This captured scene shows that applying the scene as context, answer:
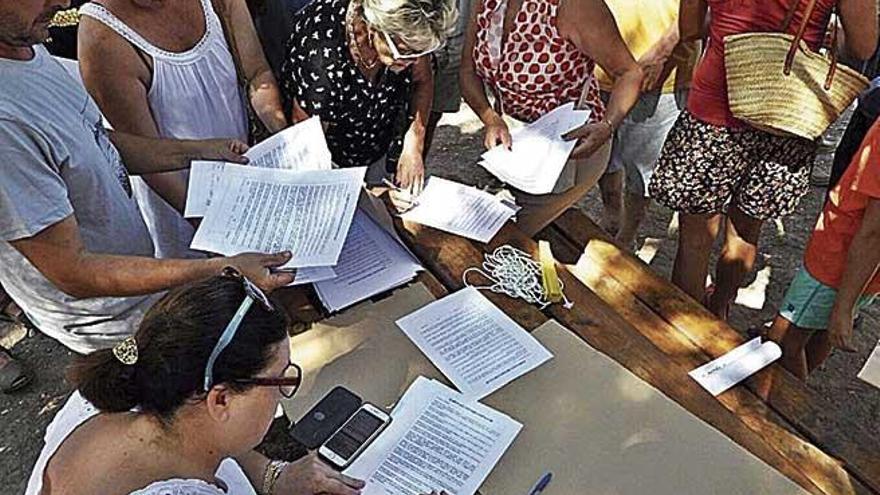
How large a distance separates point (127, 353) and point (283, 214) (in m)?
0.57

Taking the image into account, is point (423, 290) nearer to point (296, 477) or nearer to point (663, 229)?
point (296, 477)

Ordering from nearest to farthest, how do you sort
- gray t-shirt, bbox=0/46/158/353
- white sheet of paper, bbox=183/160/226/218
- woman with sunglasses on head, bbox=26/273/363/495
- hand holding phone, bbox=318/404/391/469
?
woman with sunglasses on head, bbox=26/273/363/495
gray t-shirt, bbox=0/46/158/353
hand holding phone, bbox=318/404/391/469
white sheet of paper, bbox=183/160/226/218

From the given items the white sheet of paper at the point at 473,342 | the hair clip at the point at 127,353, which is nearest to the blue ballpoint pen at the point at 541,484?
the white sheet of paper at the point at 473,342

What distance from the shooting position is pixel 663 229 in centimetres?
338

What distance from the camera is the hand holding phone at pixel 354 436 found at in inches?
56.8

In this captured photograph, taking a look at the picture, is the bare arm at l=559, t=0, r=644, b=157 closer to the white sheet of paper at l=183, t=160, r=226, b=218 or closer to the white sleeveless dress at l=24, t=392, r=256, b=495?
the white sheet of paper at l=183, t=160, r=226, b=218

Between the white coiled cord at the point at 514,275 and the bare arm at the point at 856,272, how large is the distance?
0.70 metres

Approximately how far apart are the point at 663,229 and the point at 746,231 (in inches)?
35.7

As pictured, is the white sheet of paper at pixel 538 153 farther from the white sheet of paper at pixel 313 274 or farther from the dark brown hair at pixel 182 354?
the dark brown hair at pixel 182 354

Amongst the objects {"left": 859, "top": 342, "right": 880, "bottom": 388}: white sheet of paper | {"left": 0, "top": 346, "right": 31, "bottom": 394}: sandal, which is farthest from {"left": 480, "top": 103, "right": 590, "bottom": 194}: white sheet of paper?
{"left": 0, "top": 346, "right": 31, "bottom": 394}: sandal

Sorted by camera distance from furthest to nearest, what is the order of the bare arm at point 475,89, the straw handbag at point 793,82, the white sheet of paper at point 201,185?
the bare arm at point 475,89, the straw handbag at point 793,82, the white sheet of paper at point 201,185

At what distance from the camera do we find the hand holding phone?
144cm

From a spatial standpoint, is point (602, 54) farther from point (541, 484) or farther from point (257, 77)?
point (541, 484)

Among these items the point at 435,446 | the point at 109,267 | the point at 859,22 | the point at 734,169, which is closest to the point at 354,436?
the point at 435,446
